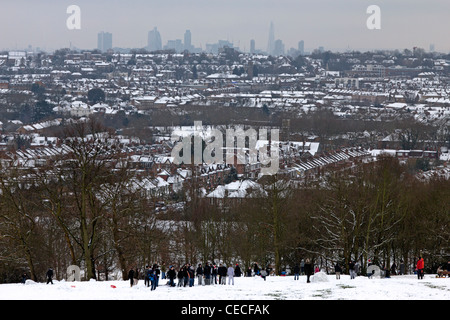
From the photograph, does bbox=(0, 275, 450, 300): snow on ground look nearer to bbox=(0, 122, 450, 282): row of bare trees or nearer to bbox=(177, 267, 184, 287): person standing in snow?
bbox=(177, 267, 184, 287): person standing in snow

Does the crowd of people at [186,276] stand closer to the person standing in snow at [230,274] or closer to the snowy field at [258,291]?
the person standing in snow at [230,274]

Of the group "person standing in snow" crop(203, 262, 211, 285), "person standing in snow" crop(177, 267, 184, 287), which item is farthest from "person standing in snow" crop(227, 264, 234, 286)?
"person standing in snow" crop(177, 267, 184, 287)

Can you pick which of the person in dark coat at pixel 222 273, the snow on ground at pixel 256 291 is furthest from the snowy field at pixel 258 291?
the person in dark coat at pixel 222 273

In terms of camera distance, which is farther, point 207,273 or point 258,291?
point 207,273

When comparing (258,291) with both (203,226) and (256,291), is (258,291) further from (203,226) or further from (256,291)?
(203,226)

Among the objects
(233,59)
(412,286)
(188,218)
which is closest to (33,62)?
(233,59)

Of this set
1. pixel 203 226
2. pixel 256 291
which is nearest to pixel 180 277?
pixel 256 291
